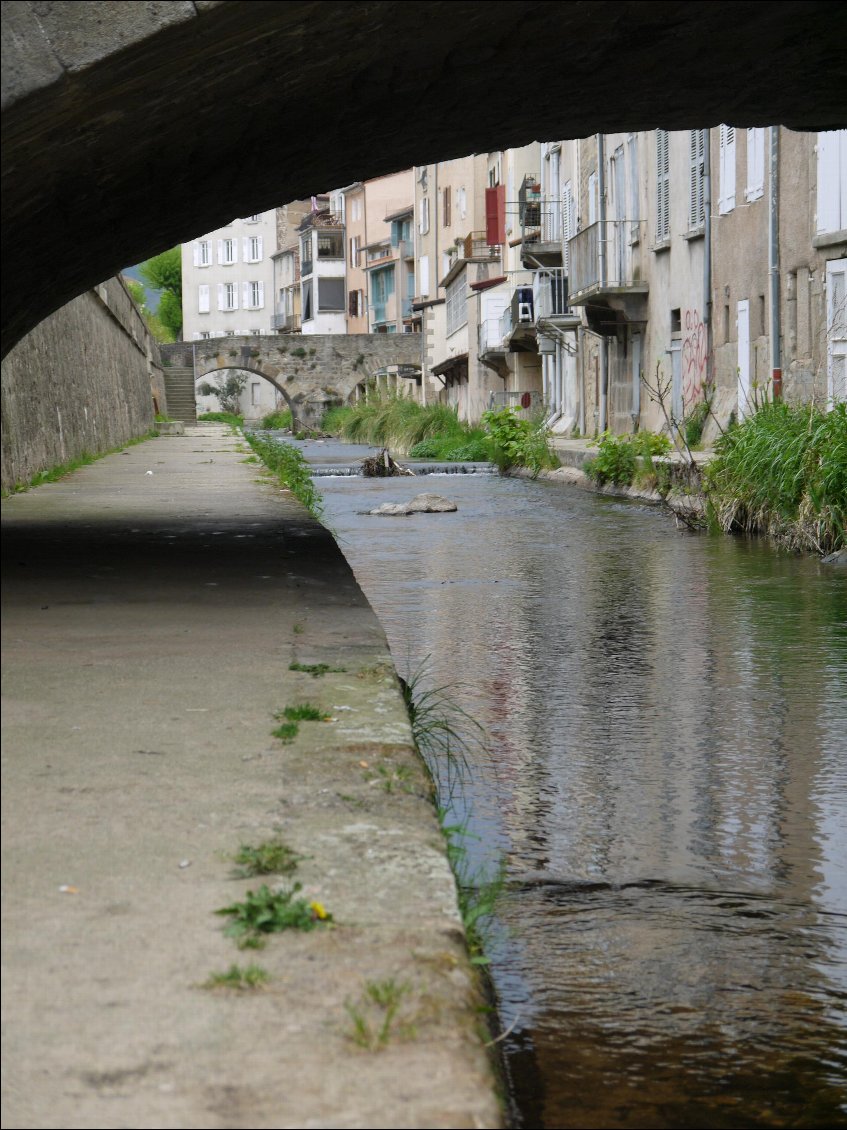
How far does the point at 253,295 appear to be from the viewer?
305 feet

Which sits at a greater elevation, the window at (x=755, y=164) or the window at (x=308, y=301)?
the window at (x=308, y=301)

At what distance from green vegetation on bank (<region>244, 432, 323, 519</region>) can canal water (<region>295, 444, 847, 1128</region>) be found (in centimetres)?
155

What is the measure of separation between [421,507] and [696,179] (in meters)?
7.40

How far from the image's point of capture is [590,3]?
5.50 metres

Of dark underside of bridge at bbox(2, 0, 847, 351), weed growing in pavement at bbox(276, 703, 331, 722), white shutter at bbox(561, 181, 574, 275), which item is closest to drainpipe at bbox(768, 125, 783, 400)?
dark underside of bridge at bbox(2, 0, 847, 351)

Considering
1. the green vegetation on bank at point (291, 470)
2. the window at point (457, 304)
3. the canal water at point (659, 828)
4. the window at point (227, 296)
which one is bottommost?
the canal water at point (659, 828)

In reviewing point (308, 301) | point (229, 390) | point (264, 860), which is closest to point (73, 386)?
point (264, 860)

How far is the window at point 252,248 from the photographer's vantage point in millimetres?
92688

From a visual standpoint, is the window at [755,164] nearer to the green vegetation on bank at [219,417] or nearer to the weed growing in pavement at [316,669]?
the weed growing in pavement at [316,669]

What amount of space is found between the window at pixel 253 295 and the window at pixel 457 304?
43.4 meters

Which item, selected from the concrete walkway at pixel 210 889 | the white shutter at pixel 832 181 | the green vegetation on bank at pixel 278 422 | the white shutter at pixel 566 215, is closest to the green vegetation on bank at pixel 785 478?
→ the white shutter at pixel 832 181

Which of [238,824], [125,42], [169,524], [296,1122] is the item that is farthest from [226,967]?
[169,524]

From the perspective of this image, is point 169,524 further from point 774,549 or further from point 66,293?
point 774,549

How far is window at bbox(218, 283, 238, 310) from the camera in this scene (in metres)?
92.0
